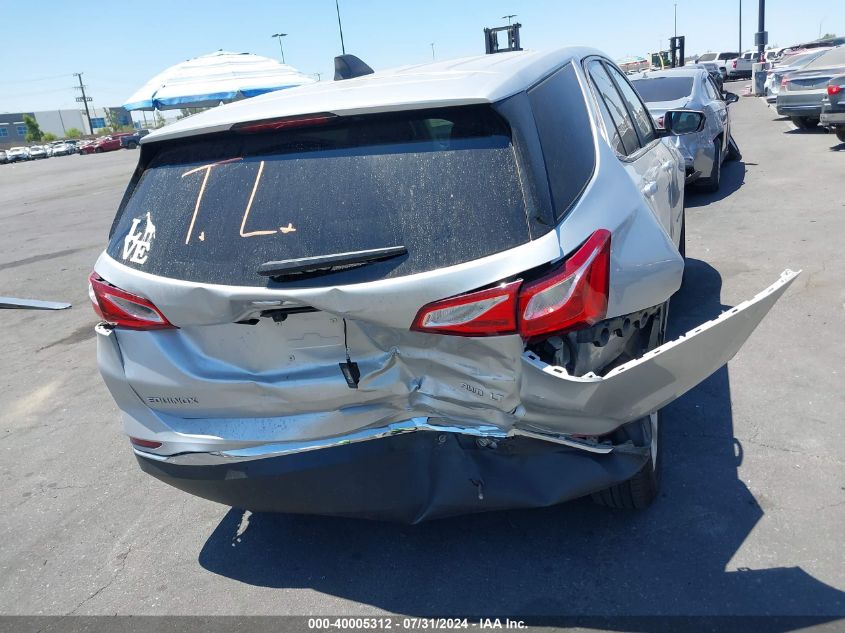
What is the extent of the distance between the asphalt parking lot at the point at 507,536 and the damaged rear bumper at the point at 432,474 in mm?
448

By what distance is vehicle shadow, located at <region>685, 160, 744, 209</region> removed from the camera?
953 centimetres

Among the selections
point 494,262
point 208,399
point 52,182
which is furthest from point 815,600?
point 52,182

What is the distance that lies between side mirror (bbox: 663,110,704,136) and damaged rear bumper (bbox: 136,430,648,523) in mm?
3126

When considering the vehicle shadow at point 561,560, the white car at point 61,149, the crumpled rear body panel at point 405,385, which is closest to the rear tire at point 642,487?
the vehicle shadow at point 561,560

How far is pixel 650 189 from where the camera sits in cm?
352

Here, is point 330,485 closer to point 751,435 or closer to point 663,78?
point 751,435

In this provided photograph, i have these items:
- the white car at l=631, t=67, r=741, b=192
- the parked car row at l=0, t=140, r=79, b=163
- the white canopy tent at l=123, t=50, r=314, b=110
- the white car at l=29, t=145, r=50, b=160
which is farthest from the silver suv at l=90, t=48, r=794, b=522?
the white car at l=29, t=145, r=50, b=160

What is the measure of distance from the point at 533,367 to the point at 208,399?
1.21 meters

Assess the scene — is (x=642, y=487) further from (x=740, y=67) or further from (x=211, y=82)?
(x=740, y=67)

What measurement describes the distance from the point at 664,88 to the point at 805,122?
6.75 meters

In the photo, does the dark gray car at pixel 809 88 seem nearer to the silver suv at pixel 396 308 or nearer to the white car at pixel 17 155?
the silver suv at pixel 396 308

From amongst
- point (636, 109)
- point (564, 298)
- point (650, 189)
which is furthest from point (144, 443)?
point (636, 109)

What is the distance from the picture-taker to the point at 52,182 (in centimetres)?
3023

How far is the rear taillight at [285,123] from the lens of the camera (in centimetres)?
254
